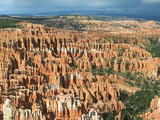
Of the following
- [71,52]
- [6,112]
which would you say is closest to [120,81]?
[71,52]

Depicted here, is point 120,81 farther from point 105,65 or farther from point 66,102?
point 66,102

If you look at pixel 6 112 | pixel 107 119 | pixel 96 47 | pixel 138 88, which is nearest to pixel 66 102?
pixel 107 119

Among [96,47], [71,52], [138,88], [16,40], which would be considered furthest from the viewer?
[96,47]

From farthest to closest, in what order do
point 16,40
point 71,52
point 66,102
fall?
point 71,52 → point 16,40 → point 66,102

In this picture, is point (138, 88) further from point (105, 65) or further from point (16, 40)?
point (16, 40)

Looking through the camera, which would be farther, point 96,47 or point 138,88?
point 96,47

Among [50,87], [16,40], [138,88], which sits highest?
[16,40]

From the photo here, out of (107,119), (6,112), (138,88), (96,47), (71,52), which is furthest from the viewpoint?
(96,47)

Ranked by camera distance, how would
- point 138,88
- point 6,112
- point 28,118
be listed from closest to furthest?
1. point 6,112
2. point 28,118
3. point 138,88

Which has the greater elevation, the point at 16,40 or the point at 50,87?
the point at 16,40

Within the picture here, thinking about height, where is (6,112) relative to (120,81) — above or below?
above
